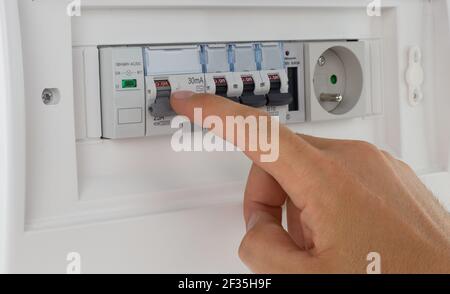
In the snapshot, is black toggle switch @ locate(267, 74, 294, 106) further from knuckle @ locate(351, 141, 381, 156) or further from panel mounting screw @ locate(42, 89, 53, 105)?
panel mounting screw @ locate(42, 89, 53, 105)

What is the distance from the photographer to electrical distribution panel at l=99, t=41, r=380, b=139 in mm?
627

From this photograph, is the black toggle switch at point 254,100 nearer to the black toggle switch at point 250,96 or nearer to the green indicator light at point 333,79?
the black toggle switch at point 250,96

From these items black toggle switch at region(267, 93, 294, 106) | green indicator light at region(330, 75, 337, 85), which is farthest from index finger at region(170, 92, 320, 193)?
green indicator light at region(330, 75, 337, 85)

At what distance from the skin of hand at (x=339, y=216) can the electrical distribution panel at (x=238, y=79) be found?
40 millimetres

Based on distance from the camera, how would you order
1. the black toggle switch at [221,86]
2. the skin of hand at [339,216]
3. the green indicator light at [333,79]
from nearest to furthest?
the skin of hand at [339,216] < the black toggle switch at [221,86] < the green indicator light at [333,79]

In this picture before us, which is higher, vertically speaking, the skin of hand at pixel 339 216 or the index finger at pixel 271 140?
the index finger at pixel 271 140

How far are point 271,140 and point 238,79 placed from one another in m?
0.13

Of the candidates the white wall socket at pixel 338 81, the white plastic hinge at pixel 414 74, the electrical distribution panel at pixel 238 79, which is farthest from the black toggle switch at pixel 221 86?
the white plastic hinge at pixel 414 74

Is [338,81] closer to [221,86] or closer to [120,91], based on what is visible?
[221,86]

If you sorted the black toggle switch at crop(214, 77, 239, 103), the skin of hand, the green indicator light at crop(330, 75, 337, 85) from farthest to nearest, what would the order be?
the green indicator light at crop(330, 75, 337, 85), the black toggle switch at crop(214, 77, 239, 103), the skin of hand

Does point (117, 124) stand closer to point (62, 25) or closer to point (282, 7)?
point (62, 25)

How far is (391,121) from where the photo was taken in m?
0.80

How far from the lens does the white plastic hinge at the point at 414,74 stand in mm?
793

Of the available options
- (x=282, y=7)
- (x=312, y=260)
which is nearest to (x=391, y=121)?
(x=282, y=7)
